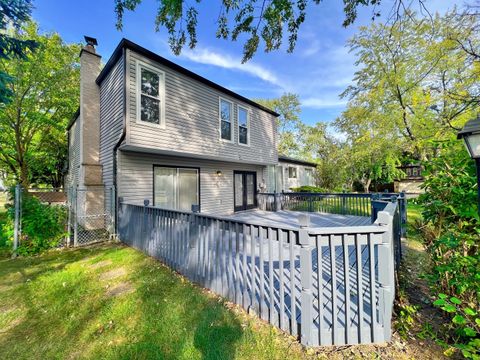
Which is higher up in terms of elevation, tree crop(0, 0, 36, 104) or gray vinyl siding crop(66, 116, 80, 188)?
tree crop(0, 0, 36, 104)

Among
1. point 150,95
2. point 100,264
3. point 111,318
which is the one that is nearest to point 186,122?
point 150,95

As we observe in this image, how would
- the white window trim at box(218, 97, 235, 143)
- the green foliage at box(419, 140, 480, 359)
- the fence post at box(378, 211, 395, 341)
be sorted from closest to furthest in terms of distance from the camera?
the green foliage at box(419, 140, 480, 359)
the fence post at box(378, 211, 395, 341)
the white window trim at box(218, 97, 235, 143)

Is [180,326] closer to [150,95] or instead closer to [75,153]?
[150,95]

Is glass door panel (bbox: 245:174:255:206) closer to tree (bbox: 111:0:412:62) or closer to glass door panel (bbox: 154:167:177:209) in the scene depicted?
glass door panel (bbox: 154:167:177:209)

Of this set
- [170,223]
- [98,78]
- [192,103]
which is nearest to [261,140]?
[192,103]

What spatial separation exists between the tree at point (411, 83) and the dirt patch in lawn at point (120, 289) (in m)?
12.8

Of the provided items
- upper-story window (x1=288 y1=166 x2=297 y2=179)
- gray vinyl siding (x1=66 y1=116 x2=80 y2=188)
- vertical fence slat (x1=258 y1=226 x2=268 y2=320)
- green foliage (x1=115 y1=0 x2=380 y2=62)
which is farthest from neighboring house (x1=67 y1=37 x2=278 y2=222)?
upper-story window (x1=288 y1=166 x2=297 y2=179)

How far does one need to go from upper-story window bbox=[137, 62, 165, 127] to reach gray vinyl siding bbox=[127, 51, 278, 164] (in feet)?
0.48

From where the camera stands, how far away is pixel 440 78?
35.5ft

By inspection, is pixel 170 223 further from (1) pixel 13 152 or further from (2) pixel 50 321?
(1) pixel 13 152

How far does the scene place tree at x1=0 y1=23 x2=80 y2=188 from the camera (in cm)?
1208

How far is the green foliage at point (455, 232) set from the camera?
7.00 ft

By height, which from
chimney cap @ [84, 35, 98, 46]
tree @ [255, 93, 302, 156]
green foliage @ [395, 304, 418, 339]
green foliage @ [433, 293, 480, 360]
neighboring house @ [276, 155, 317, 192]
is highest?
tree @ [255, 93, 302, 156]

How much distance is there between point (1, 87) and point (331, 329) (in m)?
7.31
